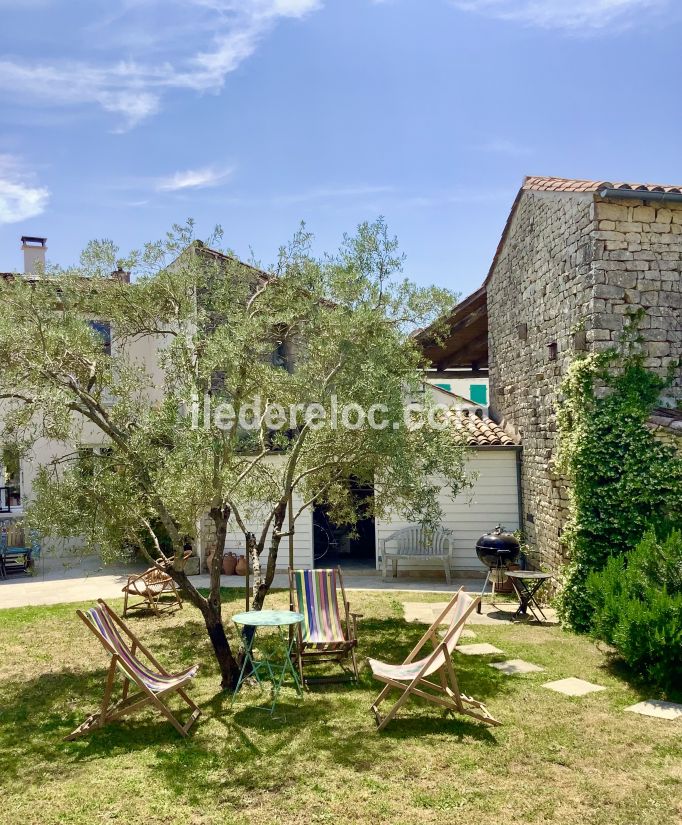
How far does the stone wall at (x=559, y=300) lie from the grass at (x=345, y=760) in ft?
12.7

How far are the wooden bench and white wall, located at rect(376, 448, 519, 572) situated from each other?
0.86 ft

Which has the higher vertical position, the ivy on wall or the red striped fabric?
the ivy on wall

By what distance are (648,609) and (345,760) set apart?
10.1 feet

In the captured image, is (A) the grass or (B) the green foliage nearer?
(A) the grass

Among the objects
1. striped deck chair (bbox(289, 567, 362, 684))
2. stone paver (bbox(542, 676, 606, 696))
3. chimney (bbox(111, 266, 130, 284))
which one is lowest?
stone paver (bbox(542, 676, 606, 696))

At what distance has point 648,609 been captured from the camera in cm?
590

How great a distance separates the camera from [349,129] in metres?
10.8

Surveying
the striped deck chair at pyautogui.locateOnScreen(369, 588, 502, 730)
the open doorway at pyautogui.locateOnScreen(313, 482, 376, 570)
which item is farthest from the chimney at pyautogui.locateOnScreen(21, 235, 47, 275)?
the striped deck chair at pyautogui.locateOnScreen(369, 588, 502, 730)

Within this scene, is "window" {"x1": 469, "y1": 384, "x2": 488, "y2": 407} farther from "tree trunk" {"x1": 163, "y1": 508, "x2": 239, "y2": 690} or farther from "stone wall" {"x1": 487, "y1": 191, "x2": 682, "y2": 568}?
"tree trunk" {"x1": 163, "y1": 508, "x2": 239, "y2": 690}

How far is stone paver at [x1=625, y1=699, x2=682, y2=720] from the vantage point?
17.9 ft

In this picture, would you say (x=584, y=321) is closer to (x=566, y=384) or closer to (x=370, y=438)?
(x=566, y=384)

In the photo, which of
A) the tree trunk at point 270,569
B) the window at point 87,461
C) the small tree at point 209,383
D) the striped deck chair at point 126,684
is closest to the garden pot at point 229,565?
the small tree at point 209,383

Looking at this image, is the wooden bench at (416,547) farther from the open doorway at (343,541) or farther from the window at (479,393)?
the window at (479,393)

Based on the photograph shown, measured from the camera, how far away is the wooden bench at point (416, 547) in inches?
471
